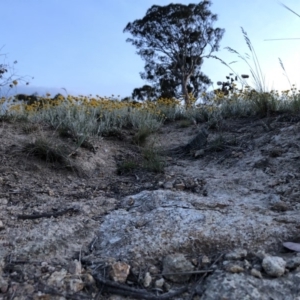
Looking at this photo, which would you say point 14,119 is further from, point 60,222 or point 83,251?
point 83,251

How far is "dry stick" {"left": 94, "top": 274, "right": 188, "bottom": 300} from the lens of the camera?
60.3 inches

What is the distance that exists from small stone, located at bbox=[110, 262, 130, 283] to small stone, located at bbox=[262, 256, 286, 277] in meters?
0.57

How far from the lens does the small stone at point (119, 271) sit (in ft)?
5.30

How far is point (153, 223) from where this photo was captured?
6.76 ft

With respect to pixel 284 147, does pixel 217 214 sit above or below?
below

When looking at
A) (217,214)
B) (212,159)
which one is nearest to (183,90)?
(212,159)

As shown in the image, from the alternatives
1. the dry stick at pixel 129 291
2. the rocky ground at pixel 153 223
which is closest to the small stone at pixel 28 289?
the rocky ground at pixel 153 223

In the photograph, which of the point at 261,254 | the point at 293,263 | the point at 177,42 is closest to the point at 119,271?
the point at 261,254

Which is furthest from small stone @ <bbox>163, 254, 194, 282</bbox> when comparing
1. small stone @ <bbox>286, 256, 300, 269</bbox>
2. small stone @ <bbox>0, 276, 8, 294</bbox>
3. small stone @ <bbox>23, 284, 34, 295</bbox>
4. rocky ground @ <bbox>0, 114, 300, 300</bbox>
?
small stone @ <bbox>0, 276, 8, 294</bbox>

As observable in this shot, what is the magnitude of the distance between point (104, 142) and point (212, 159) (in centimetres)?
124

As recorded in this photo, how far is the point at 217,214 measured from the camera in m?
2.12

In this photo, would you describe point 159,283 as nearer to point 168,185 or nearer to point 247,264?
point 247,264

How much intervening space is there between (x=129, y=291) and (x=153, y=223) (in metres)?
0.54

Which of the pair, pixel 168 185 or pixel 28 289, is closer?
pixel 28 289
